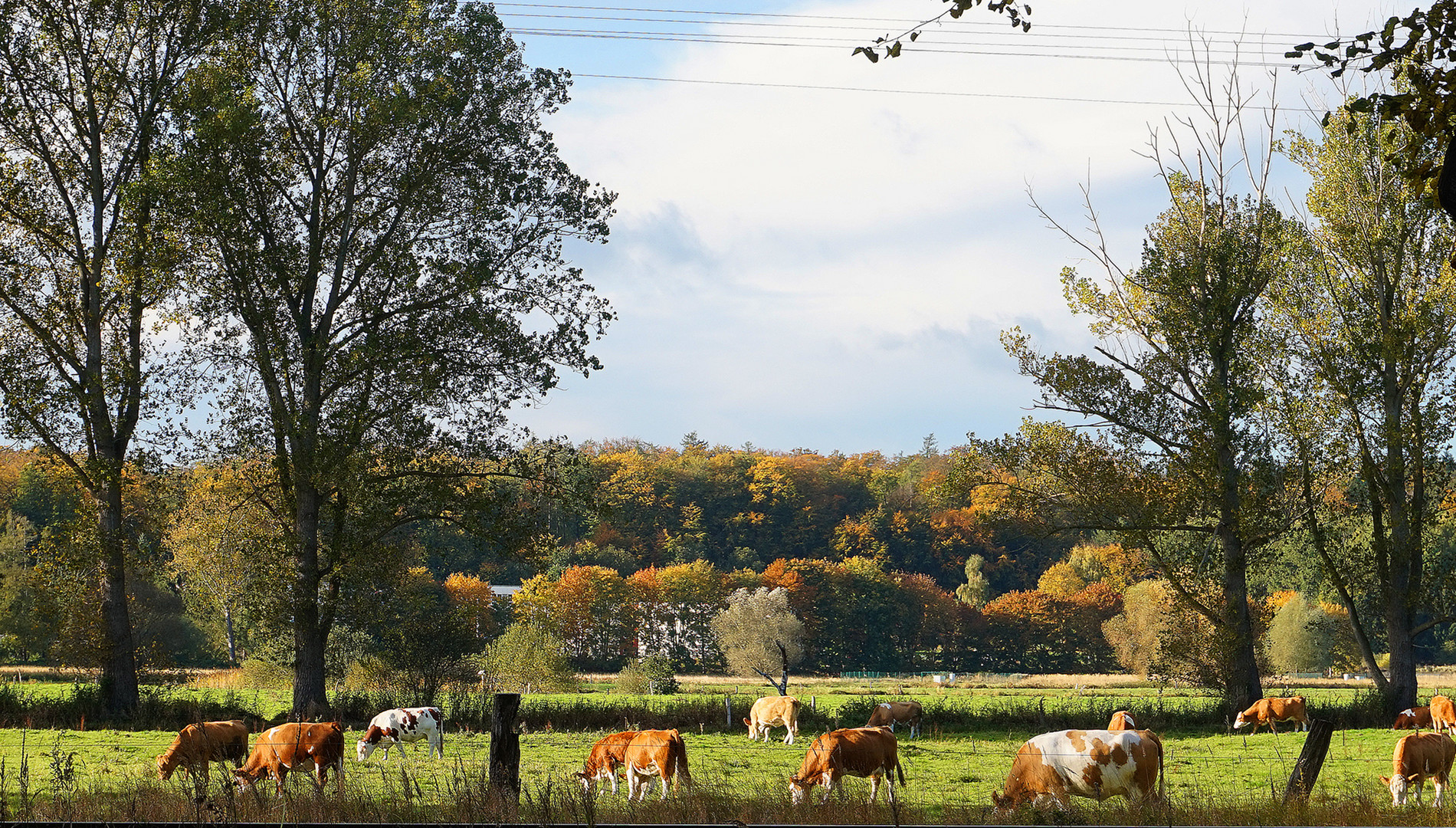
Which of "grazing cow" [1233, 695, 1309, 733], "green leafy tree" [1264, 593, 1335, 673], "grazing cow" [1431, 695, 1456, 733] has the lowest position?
"green leafy tree" [1264, 593, 1335, 673]

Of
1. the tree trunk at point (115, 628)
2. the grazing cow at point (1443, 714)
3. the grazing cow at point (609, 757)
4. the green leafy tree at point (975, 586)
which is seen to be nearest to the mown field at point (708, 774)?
the grazing cow at point (609, 757)

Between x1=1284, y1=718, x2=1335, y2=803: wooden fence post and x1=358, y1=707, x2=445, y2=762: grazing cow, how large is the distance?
13319 mm

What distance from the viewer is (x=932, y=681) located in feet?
228

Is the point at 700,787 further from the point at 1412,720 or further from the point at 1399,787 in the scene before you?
the point at 1412,720

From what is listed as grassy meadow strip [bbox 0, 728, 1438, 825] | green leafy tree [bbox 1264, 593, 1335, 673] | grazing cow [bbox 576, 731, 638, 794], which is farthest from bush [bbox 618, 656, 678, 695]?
green leafy tree [bbox 1264, 593, 1335, 673]

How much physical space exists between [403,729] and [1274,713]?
1962 cm

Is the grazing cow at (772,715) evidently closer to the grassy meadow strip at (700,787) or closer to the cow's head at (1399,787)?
the grassy meadow strip at (700,787)

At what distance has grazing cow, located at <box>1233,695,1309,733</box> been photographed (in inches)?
1063

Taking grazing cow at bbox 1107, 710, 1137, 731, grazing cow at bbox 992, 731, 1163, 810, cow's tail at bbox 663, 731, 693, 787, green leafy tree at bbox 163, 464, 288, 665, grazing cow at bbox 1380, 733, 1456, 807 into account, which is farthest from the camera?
green leafy tree at bbox 163, 464, 288, 665

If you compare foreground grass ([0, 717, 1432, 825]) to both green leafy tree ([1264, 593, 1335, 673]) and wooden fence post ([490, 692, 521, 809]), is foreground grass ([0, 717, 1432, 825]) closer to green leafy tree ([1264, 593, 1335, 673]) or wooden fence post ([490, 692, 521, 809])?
wooden fence post ([490, 692, 521, 809])

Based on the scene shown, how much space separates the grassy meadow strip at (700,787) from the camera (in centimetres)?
886

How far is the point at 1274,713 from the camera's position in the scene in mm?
27047

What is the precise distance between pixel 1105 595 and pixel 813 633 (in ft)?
75.7

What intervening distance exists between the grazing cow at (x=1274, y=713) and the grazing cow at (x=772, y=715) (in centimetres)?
1051
